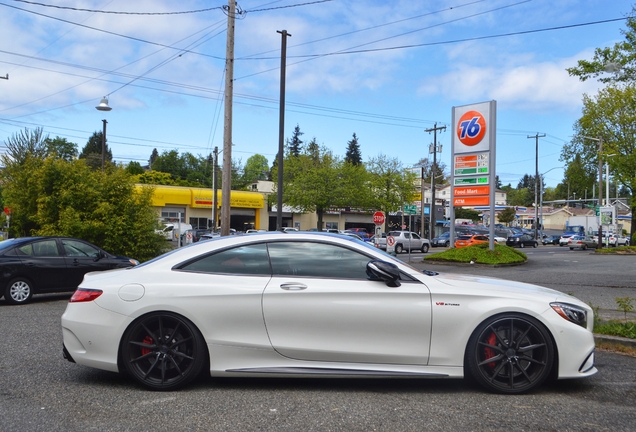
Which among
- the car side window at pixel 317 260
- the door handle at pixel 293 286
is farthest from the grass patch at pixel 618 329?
the door handle at pixel 293 286

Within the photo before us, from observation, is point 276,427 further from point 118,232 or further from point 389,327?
point 118,232

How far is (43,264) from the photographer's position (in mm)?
11664

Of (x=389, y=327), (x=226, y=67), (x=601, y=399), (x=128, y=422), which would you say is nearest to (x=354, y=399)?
(x=389, y=327)

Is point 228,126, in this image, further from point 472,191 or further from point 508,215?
point 508,215

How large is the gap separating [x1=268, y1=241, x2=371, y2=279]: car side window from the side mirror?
0.13 metres

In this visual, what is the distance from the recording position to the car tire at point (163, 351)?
482cm

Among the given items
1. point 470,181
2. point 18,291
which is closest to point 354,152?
point 470,181

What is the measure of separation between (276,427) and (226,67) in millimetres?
16495

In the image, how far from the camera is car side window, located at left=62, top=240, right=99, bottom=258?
12.2m

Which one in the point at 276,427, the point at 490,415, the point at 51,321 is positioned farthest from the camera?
the point at 51,321

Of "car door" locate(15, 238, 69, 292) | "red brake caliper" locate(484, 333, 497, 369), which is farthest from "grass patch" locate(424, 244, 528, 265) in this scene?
"red brake caliper" locate(484, 333, 497, 369)

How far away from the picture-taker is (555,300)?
4938mm

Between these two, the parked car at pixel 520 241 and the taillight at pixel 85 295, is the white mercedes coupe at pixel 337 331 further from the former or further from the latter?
Result: the parked car at pixel 520 241

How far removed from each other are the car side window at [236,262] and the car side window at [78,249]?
825cm
